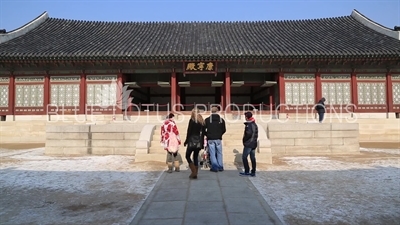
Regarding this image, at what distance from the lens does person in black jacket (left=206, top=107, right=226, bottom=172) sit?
6.83m

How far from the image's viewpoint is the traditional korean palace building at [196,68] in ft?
51.9

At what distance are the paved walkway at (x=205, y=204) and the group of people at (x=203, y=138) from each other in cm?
60

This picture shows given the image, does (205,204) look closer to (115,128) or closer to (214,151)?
(214,151)

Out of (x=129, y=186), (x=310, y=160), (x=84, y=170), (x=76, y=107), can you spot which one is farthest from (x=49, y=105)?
(x=310, y=160)

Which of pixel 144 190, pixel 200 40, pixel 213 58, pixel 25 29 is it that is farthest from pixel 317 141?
pixel 25 29

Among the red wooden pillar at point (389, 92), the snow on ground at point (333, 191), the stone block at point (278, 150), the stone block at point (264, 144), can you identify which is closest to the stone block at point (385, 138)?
the red wooden pillar at point (389, 92)

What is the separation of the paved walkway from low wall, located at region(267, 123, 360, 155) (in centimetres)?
449

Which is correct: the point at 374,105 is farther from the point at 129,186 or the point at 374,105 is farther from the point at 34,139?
the point at 34,139

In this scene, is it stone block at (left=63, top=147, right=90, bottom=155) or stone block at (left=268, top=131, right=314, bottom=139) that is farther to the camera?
stone block at (left=63, top=147, right=90, bottom=155)

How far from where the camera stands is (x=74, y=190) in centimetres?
548

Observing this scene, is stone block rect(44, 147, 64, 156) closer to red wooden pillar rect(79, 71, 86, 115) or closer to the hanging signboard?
red wooden pillar rect(79, 71, 86, 115)

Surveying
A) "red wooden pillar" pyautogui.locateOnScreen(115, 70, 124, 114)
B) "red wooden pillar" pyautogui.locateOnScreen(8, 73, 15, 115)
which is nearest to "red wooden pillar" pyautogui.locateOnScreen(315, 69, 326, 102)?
"red wooden pillar" pyautogui.locateOnScreen(115, 70, 124, 114)

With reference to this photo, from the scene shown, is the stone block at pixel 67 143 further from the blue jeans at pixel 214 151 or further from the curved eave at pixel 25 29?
the curved eave at pixel 25 29

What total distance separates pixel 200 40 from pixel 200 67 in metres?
2.85
